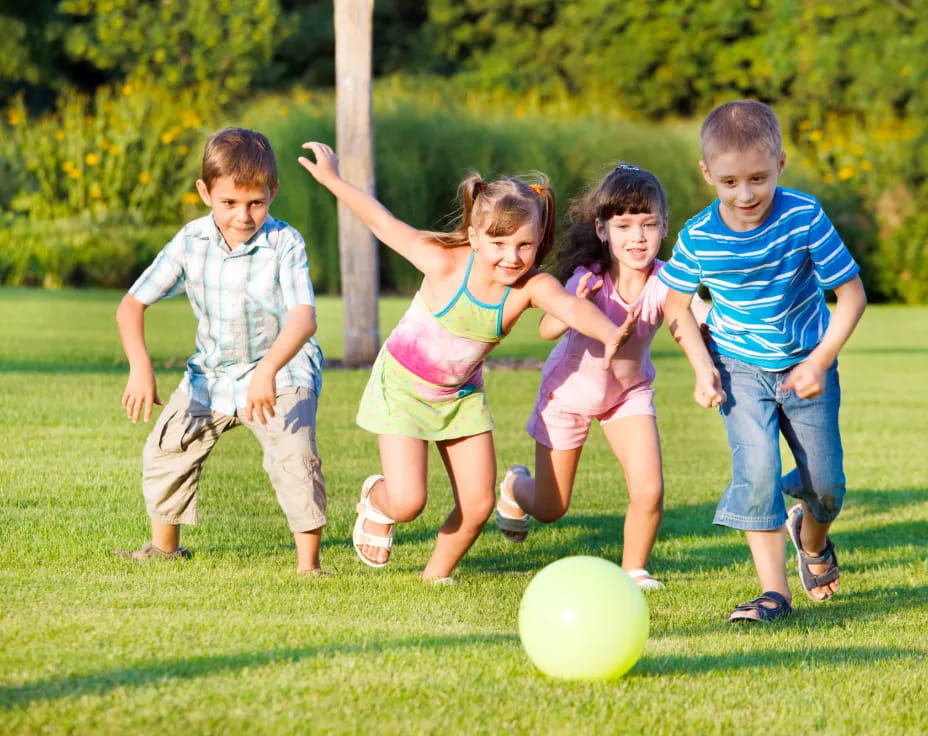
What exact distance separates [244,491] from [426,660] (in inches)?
132

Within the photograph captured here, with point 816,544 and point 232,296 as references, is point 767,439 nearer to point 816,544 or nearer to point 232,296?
point 816,544

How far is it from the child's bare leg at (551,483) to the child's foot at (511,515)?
14 cm

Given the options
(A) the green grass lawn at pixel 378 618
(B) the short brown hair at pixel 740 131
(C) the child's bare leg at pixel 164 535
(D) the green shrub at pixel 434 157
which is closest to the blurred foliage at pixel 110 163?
(D) the green shrub at pixel 434 157

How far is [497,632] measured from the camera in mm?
4430

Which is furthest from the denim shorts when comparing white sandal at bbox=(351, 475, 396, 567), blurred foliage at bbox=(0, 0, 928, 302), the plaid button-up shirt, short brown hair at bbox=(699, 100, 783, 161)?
blurred foliage at bbox=(0, 0, 928, 302)

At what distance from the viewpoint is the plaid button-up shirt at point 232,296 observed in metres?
5.33

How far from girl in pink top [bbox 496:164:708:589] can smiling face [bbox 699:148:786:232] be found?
648 millimetres

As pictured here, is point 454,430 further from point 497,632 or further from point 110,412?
point 110,412

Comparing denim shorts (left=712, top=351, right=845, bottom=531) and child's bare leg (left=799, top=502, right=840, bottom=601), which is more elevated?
denim shorts (left=712, top=351, right=845, bottom=531)

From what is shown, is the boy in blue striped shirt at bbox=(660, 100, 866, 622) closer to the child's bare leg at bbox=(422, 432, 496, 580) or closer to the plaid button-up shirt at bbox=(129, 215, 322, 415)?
the child's bare leg at bbox=(422, 432, 496, 580)

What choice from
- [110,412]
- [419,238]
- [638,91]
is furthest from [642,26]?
[419,238]

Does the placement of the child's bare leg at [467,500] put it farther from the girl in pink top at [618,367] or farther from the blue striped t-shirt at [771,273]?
the blue striped t-shirt at [771,273]

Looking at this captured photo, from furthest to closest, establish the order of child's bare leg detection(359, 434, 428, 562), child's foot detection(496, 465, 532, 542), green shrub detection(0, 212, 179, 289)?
1. green shrub detection(0, 212, 179, 289)
2. child's foot detection(496, 465, 532, 542)
3. child's bare leg detection(359, 434, 428, 562)

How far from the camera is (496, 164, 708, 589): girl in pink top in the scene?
5.45 metres
